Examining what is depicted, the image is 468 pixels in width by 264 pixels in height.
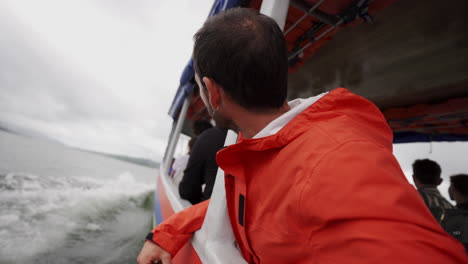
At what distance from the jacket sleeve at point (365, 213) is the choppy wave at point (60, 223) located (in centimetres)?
320

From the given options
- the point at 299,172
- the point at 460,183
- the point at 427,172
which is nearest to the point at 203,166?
the point at 299,172

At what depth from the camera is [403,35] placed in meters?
2.13

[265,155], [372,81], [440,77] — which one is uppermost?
[440,77]

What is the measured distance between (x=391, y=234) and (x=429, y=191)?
3.32 meters

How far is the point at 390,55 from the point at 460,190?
1.88 m

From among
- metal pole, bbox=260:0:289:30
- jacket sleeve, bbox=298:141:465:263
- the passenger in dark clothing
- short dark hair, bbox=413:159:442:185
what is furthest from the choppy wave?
short dark hair, bbox=413:159:442:185

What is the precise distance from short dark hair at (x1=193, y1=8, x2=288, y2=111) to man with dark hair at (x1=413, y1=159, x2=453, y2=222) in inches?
118

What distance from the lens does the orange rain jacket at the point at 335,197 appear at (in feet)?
1.31

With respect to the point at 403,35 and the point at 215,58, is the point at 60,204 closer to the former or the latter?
the point at 215,58

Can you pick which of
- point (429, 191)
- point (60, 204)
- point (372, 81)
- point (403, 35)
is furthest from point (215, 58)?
point (60, 204)

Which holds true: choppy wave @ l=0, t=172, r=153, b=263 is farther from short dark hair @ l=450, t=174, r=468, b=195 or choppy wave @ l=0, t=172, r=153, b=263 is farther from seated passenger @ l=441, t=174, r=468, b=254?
short dark hair @ l=450, t=174, r=468, b=195

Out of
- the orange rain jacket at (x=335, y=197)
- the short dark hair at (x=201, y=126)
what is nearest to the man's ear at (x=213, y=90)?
the orange rain jacket at (x=335, y=197)

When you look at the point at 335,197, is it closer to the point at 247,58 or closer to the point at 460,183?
the point at 247,58

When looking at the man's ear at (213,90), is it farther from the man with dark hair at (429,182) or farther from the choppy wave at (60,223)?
the man with dark hair at (429,182)
